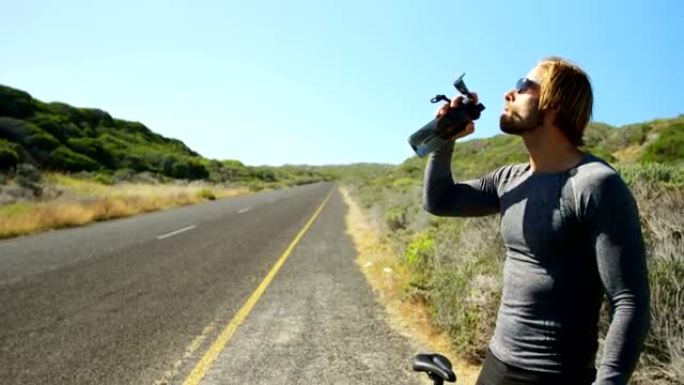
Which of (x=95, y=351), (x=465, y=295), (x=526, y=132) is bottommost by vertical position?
(x=95, y=351)

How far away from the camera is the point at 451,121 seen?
90.8 inches

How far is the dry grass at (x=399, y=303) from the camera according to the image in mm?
5550

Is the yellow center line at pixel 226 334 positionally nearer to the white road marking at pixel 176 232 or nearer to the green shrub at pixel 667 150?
the white road marking at pixel 176 232

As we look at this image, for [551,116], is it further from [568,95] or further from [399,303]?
[399,303]

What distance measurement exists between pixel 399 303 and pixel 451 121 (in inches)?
230

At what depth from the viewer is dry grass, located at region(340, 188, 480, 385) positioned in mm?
5550

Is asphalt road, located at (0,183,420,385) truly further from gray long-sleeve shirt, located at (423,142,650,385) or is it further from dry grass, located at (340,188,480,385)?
gray long-sleeve shirt, located at (423,142,650,385)

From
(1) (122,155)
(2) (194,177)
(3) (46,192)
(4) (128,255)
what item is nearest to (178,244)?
(4) (128,255)

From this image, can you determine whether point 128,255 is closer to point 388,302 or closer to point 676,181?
point 388,302

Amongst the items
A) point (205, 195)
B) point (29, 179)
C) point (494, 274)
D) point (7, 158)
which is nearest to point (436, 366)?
point (494, 274)

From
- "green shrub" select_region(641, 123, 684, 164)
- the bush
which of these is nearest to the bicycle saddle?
"green shrub" select_region(641, 123, 684, 164)

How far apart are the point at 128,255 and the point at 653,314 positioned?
35.1ft

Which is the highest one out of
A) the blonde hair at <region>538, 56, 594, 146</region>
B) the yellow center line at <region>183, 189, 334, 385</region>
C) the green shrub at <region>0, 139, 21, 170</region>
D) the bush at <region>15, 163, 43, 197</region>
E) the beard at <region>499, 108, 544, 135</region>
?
the green shrub at <region>0, 139, 21, 170</region>

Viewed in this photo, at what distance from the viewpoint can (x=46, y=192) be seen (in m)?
26.3
